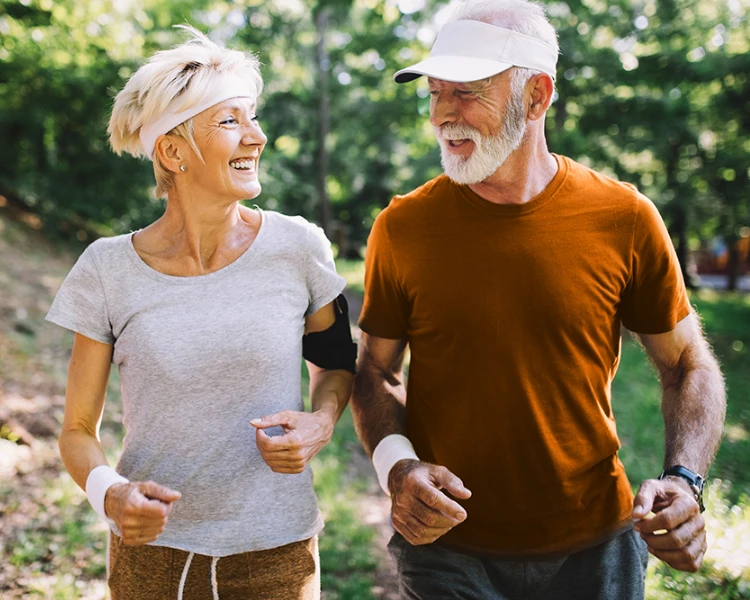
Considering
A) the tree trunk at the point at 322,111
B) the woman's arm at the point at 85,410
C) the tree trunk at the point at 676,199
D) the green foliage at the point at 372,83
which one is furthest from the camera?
the tree trunk at the point at 322,111

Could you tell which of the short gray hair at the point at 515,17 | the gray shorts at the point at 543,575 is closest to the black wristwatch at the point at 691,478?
the gray shorts at the point at 543,575

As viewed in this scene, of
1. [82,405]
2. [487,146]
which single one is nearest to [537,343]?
[487,146]

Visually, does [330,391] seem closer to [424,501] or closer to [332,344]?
[332,344]

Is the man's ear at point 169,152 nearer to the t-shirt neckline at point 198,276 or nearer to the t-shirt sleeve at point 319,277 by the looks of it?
the t-shirt neckline at point 198,276

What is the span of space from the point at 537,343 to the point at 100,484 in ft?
4.60

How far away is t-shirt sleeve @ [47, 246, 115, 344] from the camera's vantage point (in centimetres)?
212

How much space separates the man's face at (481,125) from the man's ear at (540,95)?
0.20 ft

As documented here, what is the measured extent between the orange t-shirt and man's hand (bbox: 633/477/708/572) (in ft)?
1.15

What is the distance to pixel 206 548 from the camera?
2146 millimetres

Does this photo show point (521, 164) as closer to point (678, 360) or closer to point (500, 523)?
point (678, 360)

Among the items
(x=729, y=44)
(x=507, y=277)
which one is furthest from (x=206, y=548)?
(x=729, y=44)

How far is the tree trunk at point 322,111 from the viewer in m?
17.9

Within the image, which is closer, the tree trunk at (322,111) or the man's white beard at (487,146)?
the man's white beard at (487,146)

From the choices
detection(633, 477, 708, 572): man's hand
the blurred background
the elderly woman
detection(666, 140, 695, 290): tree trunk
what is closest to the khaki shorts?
the elderly woman
